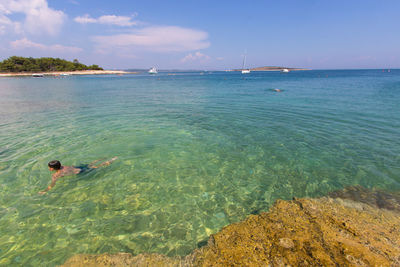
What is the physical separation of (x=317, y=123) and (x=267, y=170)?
32.2 feet

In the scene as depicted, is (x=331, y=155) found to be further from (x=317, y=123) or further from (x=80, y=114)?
(x=80, y=114)

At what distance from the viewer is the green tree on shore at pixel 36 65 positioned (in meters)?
118

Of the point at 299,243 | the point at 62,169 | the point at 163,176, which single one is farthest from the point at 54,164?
the point at 299,243

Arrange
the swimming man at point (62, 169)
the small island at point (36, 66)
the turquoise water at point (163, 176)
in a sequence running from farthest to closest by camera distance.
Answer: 1. the small island at point (36, 66)
2. the swimming man at point (62, 169)
3. the turquoise water at point (163, 176)

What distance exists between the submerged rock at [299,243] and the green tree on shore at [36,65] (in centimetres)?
17325

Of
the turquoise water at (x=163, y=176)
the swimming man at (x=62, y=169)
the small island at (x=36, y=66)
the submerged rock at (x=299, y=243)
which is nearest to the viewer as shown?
the submerged rock at (x=299, y=243)

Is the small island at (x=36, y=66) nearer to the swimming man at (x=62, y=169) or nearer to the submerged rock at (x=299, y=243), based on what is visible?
the swimming man at (x=62, y=169)

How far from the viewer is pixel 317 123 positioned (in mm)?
15039

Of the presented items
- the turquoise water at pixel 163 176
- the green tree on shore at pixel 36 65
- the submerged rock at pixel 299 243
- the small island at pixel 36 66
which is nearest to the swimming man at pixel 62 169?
the turquoise water at pixel 163 176

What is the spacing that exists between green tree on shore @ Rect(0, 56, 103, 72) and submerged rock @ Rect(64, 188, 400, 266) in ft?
568

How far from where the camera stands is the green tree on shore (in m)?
118

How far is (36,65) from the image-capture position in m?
130

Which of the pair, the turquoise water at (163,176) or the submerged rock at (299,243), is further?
the turquoise water at (163,176)

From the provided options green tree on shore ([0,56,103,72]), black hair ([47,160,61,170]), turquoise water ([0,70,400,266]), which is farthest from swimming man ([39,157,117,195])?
green tree on shore ([0,56,103,72])
